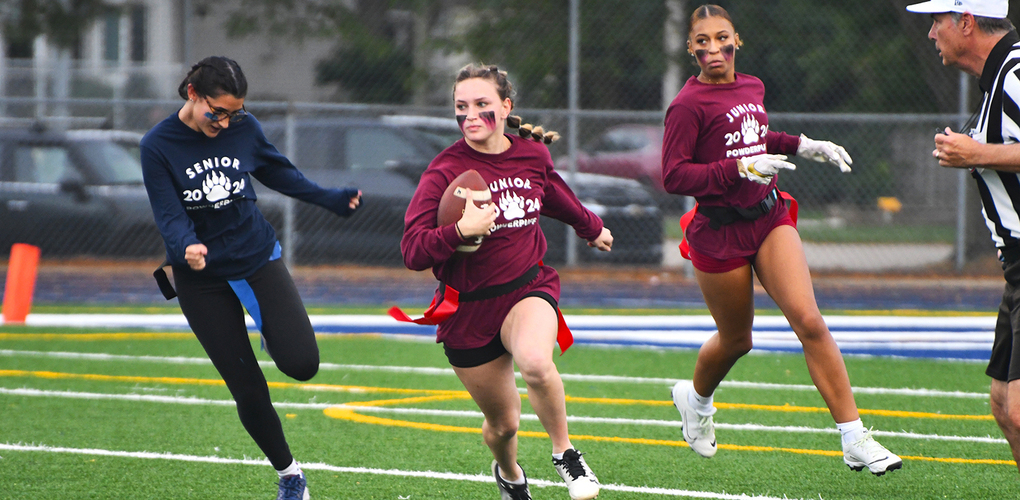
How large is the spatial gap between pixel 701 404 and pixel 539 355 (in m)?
1.64

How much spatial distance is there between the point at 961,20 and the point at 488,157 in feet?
6.41

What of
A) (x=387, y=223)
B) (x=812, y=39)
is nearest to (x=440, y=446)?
(x=387, y=223)

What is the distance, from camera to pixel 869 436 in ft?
15.7

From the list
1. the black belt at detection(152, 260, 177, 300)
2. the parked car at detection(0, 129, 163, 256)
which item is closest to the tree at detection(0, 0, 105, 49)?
the parked car at detection(0, 129, 163, 256)

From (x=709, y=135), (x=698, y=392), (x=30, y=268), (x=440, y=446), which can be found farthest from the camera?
(x=30, y=268)

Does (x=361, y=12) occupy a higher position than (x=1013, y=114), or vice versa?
Answer: (x=1013, y=114)

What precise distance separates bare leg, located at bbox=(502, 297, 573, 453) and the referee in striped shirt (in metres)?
1.64

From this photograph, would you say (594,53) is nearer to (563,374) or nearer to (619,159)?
(619,159)

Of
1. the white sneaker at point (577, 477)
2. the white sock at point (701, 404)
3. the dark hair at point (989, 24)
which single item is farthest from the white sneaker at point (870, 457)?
the dark hair at point (989, 24)

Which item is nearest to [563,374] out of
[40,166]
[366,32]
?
[40,166]

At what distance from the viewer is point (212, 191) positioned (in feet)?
16.0

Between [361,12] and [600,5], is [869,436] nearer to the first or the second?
[600,5]

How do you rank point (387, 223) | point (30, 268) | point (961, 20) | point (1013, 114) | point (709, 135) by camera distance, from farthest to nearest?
point (387, 223) → point (30, 268) → point (709, 135) → point (961, 20) → point (1013, 114)

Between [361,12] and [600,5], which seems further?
[361,12]
